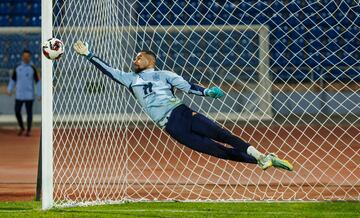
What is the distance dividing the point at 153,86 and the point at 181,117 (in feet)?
1.32

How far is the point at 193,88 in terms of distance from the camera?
8711mm

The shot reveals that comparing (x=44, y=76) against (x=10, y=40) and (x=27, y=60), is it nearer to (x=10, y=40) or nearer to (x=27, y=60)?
(x=27, y=60)

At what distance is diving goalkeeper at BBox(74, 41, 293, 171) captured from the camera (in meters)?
8.72

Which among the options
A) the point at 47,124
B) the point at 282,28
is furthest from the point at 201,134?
the point at 282,28

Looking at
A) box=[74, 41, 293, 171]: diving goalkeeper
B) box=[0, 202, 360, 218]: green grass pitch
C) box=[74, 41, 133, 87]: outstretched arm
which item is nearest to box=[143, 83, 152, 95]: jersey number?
box=[74, 41, 293, 171]: diving goalkeeper

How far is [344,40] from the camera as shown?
48.3 ft

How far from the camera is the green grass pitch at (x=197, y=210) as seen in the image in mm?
8727

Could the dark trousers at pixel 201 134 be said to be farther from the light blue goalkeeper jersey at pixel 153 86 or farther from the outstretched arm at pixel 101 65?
the outstretched arm at pixel 101 65

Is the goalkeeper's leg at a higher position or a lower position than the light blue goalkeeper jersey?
lower

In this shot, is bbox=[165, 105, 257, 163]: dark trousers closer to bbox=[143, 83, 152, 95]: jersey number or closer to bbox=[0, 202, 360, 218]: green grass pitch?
bbox=[143, 83, 152, 95]: jersey number

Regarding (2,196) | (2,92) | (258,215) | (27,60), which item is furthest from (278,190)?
(2,92)

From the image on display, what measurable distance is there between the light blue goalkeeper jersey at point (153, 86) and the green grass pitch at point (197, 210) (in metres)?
0.86

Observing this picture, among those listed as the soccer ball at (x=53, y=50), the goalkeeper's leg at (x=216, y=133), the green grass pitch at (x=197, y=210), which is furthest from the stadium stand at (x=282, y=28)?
the soccer ball at (x=53, y=50)

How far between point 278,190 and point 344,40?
4577mm
